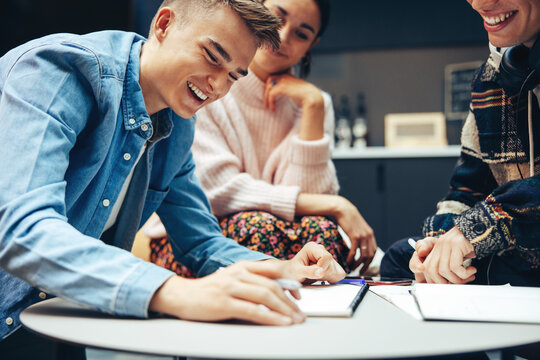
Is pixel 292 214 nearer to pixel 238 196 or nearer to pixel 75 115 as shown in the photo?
pixel 238 196

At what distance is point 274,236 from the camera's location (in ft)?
5.01

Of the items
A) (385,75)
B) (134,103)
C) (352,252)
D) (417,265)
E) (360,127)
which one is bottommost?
(360,127)

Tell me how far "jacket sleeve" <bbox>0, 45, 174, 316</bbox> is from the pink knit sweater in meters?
0.80

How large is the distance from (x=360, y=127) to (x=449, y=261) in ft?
8.97

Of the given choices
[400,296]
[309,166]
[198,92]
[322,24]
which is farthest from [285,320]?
[322,24]

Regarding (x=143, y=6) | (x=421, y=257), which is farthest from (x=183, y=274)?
(x=143, y=6)

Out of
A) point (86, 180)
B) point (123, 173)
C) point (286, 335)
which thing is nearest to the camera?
point (286, 335)

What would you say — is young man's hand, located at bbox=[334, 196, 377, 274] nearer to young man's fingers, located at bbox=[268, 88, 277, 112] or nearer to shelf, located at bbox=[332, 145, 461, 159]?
young man's fingers, located at bbox=[268, 88, 277, 112]

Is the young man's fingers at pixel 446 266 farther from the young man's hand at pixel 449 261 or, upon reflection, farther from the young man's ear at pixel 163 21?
the young man's ear at pixel 163 21

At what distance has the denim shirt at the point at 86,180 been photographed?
707 mm

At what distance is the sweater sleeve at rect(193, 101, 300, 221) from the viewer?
162 cm

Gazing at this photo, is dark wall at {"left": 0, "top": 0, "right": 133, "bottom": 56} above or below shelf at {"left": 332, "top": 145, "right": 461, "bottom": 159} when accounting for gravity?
above

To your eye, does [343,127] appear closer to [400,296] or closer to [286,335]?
[400,296]

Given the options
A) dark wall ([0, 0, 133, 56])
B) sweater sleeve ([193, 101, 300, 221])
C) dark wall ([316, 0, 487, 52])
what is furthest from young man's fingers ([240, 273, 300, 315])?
dark wall ([316, 0, 487, 52])
